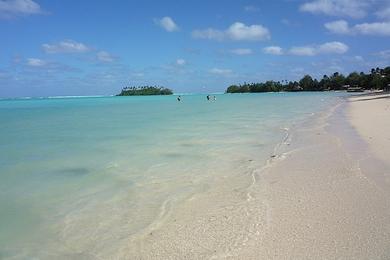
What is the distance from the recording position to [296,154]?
442 inches

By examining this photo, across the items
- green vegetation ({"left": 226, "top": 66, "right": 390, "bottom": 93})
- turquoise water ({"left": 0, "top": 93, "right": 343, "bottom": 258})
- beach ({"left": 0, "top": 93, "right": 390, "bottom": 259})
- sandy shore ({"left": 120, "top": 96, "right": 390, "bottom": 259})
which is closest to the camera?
sandy shore ({"left": 120, "top": 96, "right": 390, "bottom": 259})

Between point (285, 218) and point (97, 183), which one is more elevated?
point (285, 218)

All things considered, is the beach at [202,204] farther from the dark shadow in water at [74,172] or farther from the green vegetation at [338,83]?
the green vegetation at [338,83]

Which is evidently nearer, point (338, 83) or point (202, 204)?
point (202, 204)

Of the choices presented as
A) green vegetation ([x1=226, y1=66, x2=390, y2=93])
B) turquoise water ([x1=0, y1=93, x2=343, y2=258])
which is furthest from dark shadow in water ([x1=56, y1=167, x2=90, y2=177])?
green vegetation ([x1=226, y1=66, x2=390, y2=93])

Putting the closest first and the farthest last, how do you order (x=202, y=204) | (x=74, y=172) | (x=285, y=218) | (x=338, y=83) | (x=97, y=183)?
1. (x=285, y=218)
2. (x=202, y=204)
3. (x=97, y=183)
4. (x=74, y=172)
5. (x=338, y=83)

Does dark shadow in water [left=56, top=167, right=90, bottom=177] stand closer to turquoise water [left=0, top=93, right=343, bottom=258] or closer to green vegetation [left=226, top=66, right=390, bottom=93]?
turquoise water [left=0, top=93, right=343, bottom=258]

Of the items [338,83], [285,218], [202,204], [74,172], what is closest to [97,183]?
[74,172]

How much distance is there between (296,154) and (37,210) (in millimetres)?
6895

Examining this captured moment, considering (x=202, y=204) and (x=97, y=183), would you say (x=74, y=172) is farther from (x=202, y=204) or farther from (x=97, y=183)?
(x=202, y=204)

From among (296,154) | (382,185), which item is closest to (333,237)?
(382,185)

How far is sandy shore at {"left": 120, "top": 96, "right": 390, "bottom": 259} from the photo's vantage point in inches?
181

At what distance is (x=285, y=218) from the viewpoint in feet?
18.6

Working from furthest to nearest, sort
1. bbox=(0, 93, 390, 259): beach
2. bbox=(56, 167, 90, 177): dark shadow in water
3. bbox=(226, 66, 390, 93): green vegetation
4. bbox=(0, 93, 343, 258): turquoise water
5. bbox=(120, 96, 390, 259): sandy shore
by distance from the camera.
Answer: bbox=(226, 66, 390, 93): green vegetation → bbox=(56, 167, 90, 177): dark shadow in water → bbox=(0, 93, 343, 258): turquoise water → bbox=(0, 93, 390, 259): beach → bbox=(120, 96, 390, 259): sandy shore
